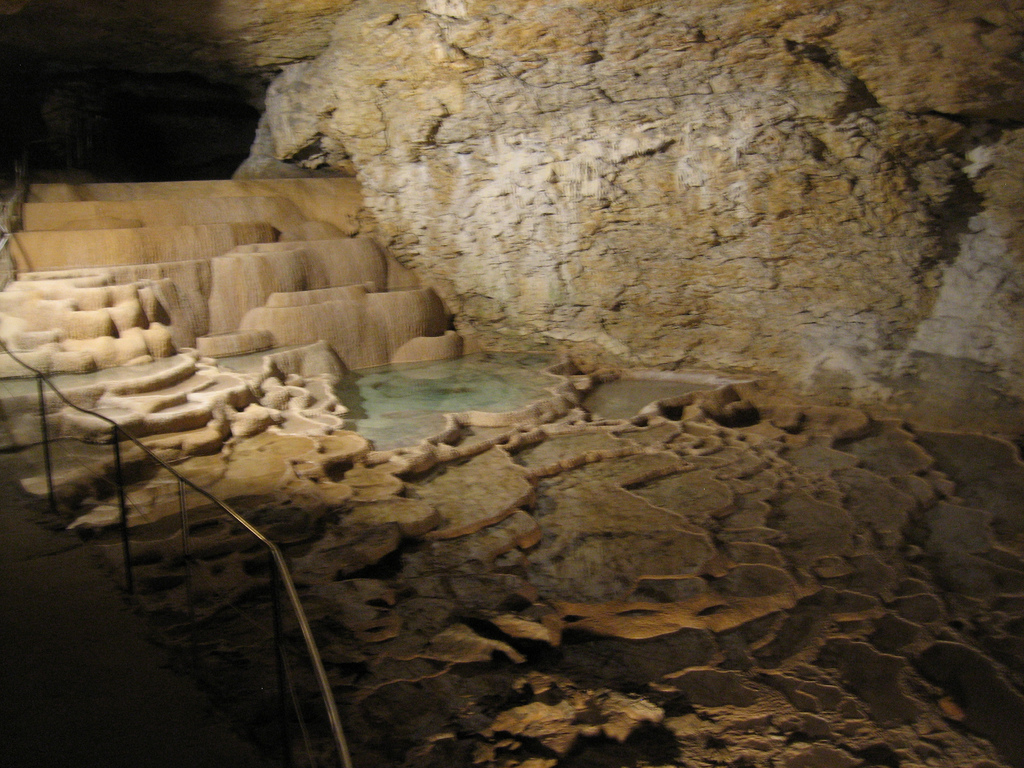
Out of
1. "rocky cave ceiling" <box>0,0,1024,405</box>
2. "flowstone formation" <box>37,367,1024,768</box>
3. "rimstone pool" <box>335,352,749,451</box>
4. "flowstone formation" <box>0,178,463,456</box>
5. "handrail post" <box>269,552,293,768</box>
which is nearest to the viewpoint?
"handrail post" <box>269,552,293,768</box>

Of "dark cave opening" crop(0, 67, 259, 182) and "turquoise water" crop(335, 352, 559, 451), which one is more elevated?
"dark cave opening" crop(0, 67, 259, 182)

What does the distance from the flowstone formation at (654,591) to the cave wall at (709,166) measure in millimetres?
2005

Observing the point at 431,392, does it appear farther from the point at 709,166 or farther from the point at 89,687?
the point at 89,687

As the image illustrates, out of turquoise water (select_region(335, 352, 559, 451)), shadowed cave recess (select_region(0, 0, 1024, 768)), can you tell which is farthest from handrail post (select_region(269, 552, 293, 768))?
turquoise water (select_region(335, 352, 559, 451))

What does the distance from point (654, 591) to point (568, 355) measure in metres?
6.14

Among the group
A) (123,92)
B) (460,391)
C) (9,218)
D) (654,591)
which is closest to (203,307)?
(9,218)

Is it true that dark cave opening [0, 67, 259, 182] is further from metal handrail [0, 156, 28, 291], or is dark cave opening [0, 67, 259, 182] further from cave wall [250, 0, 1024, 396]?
cave wall [250, 0, 1024, 396]

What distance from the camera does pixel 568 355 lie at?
10898 mm

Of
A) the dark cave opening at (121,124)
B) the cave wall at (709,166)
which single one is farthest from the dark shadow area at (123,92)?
the cave wall at (709,166)

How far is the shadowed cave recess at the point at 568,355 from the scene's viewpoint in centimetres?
414

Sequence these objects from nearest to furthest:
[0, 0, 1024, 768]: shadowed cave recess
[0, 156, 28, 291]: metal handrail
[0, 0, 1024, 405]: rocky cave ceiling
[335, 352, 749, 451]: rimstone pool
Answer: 1. [0, 0, 1024, 768]: shadowed cave recess
2. [0, 0, 1024, 405]: rocky cave ceiling
3. [335, 352, 749, 451]: rimstone pool
4. [0, 156, 28, 291]: metal handrail

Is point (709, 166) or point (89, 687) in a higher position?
point (709, 166)

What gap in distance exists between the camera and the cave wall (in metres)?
7.23

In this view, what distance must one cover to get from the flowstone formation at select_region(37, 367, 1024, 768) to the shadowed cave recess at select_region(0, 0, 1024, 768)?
27mm
